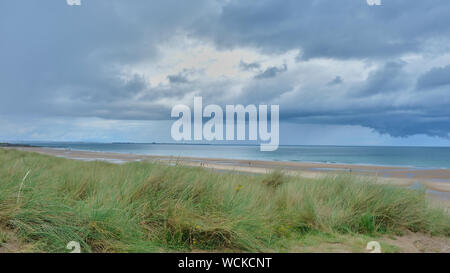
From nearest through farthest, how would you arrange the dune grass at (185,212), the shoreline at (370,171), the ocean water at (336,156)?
the dune grass at (185,212) → the shoreline at (370,171) → the ocean water at (336,156)

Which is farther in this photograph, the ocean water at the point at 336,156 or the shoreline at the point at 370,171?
the ocean water at the point at 336,156

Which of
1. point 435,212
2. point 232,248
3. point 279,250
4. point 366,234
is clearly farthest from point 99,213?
point 435,212

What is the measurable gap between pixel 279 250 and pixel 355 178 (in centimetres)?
416

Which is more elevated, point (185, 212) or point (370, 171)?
point (185, 212)

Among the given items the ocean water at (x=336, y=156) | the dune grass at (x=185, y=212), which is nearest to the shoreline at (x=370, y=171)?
the dune grass at (x=185, y=212)

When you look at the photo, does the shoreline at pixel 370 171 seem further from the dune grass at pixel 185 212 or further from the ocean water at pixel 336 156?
the ocean water at pixel 336 156

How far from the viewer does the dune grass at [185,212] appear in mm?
4676

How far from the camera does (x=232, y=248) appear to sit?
5289mm

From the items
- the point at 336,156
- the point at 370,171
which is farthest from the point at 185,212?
the point at 336,156

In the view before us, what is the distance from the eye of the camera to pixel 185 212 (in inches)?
217

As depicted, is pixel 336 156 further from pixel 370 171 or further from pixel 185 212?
pixel 185 212

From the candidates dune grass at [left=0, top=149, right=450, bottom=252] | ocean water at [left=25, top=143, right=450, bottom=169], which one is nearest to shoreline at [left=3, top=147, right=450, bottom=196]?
dune grass at [left=0, top=149, right=450, bottom=252]

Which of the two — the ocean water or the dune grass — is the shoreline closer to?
the dune grass

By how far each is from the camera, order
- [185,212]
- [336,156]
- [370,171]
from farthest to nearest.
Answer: [336,156]
[370,171]
[185,212]
